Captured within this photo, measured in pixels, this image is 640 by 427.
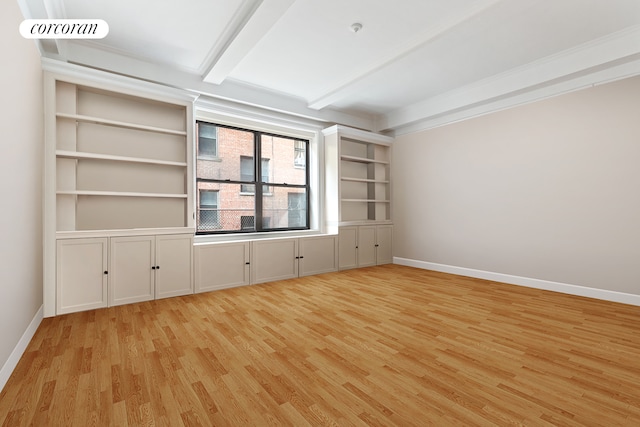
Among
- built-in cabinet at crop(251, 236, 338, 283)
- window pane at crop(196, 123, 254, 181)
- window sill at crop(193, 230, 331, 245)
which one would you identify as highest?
window pane at crop(196, 123, 254, 181)

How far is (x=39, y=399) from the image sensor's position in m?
1.71

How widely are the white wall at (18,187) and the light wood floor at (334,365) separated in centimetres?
30

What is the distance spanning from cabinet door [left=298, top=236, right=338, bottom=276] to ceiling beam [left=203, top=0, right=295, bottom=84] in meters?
2.87

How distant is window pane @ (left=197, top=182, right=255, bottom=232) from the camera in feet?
15.3

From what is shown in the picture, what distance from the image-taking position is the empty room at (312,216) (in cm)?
187

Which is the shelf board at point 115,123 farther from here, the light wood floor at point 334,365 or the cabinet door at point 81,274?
the light wood floor at point 334,365

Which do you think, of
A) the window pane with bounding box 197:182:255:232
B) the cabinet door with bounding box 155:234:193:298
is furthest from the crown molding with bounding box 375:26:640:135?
the cabinet door with bounding box 155:234:193:298

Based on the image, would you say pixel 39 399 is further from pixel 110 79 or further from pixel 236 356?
pixel 110 79

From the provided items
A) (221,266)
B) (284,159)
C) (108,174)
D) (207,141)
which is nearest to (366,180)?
(284,159)

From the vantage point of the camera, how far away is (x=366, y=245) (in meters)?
5.98

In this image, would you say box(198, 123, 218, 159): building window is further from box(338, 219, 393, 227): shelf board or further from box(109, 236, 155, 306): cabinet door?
box(338, 219, 393, 227): shelf board

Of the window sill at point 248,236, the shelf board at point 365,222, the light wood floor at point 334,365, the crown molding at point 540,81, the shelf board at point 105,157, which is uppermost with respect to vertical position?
the crown molding at point 540,81

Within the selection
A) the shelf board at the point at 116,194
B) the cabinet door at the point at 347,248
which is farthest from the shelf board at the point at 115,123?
the cabinet door at the point at 347,248

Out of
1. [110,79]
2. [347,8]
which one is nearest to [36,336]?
[110,79]
